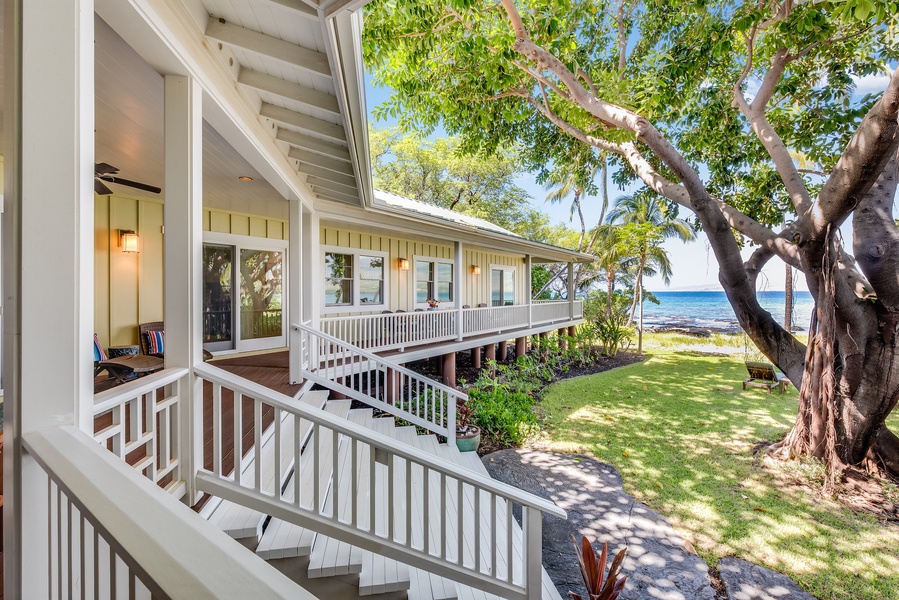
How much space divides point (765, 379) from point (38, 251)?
43.5 feet

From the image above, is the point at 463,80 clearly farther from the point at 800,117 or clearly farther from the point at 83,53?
the point at 83,53

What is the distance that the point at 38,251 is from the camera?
1.31 m

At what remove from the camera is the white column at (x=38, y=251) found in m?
1.27

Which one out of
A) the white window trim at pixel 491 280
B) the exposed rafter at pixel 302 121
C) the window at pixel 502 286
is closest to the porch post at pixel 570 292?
the white window trim at pixel 491 280

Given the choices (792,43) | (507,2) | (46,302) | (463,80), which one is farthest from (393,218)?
(46,302)

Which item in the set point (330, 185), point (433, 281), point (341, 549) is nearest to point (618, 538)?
point (341, 549)

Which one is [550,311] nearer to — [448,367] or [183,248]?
[448,367]

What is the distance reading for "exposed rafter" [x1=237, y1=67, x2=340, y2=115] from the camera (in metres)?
3.12

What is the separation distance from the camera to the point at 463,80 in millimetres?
6398

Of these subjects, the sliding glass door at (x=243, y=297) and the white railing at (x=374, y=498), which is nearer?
the white railing at (x=374, y=498)

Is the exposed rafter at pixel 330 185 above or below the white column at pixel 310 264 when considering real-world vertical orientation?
above

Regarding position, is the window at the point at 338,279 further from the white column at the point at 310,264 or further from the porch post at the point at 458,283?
the porch post at the point at 458,283

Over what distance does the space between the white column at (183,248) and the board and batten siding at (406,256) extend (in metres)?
5.70

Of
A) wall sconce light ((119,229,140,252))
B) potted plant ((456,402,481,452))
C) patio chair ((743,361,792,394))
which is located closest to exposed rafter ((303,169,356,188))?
wall sconce light ((119,229,140,252))
